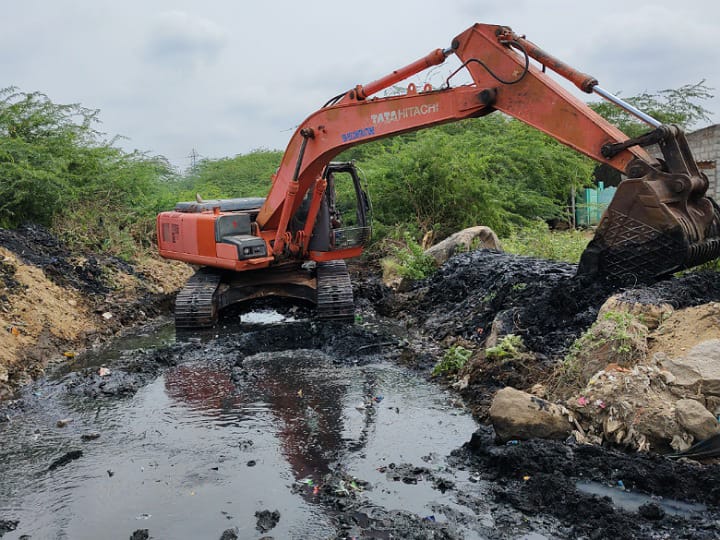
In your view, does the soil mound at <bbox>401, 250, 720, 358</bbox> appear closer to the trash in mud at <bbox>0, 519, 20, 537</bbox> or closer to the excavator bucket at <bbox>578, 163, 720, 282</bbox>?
the excavator bucket at <bbox>578, 163, 720, 282</bbox>

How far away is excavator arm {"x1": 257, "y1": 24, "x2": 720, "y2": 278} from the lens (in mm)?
5844

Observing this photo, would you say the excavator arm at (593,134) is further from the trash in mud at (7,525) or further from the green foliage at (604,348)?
the trash in mud at (7,525)

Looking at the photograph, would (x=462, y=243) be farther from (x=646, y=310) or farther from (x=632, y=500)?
(x=632, y=500)

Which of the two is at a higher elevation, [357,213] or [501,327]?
[357,213]

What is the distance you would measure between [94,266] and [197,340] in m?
3.31

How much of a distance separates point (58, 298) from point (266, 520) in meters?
6.48

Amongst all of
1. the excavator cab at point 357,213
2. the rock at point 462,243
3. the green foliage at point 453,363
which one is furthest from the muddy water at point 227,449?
the rock at point 462,243

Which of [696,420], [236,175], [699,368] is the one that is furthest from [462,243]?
[236,175]

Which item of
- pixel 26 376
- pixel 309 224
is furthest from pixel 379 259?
pixel 26 376

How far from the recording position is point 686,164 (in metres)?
5.92

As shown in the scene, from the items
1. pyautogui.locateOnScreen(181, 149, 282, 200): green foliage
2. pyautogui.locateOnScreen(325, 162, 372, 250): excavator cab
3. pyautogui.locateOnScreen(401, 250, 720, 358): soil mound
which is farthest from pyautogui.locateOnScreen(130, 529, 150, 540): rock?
pyautogui.locateOnScreen(181, 149, 282, 200): green foliage

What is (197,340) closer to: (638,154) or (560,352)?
(560,352)

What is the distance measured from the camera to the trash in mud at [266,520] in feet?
13.0

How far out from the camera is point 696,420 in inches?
169
